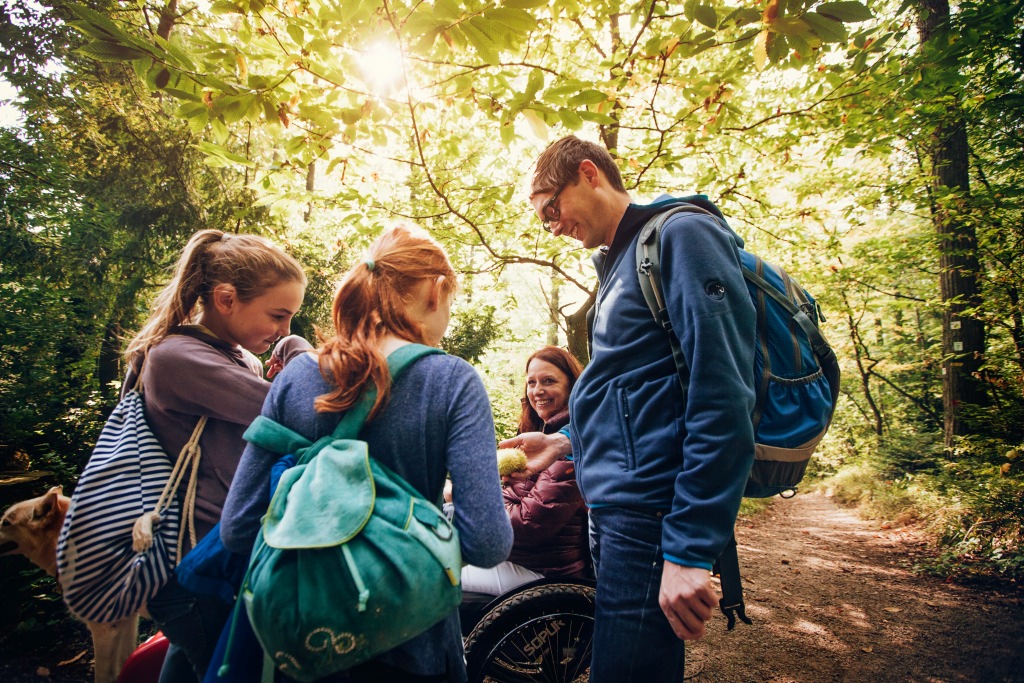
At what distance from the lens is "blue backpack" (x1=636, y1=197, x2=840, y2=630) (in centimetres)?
128

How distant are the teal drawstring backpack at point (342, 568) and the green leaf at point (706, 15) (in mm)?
2223

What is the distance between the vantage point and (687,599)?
1.11 metres

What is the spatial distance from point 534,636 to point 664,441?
1.29 metres

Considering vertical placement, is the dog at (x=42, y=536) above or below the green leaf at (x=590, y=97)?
below

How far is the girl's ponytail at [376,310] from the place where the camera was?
110 centimetres

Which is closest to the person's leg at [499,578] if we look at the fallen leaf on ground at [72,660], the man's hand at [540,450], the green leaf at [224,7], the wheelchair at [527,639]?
the wheelchair at [527,639]

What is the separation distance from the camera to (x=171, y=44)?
188 cm

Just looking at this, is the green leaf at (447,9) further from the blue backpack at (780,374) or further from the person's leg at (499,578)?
the person's leg at (499,578)

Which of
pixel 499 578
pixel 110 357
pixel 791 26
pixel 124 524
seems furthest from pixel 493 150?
pixel 110 357

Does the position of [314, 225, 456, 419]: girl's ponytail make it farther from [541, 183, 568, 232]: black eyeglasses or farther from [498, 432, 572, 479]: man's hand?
[498, 432, 572, 479]: man's hand

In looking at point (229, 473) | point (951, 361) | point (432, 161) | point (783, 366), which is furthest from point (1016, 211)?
point (229, 473)

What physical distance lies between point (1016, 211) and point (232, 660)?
7387mm

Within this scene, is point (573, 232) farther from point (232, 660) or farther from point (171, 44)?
point (171, 44)

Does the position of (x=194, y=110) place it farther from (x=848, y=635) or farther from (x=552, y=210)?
(x=848, y=635)
